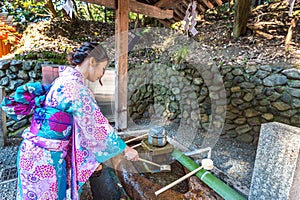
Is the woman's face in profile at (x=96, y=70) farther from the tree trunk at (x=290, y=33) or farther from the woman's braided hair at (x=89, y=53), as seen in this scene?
the tree trunk at (x=290, y=33)

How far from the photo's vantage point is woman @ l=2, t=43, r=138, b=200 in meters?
1.12

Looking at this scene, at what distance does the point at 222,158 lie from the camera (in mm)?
3432

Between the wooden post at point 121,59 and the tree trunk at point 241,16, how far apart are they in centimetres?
361

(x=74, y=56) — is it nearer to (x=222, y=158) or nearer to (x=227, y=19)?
(x=222, y=158)

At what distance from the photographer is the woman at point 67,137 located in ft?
3.66

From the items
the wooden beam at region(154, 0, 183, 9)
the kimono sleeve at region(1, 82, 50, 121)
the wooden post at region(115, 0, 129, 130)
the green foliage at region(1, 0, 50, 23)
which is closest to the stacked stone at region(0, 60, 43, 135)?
the wooden post at region(115, 0, 129, 130)

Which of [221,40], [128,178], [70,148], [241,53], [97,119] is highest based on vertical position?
[221,40]

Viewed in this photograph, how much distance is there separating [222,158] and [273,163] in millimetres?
2585

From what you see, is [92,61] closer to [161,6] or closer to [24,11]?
[161,6]

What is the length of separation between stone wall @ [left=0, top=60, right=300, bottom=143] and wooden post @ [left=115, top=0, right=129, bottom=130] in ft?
6.58

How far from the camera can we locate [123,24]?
2490 mm

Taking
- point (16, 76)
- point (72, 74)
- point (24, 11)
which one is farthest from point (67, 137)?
point (24, 11)

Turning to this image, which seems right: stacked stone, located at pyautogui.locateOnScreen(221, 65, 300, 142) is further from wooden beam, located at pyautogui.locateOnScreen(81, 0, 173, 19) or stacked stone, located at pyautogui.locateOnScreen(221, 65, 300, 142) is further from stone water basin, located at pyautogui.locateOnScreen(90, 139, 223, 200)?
stone water basin, located at pyautogui.locateOnScreen(90, 139, 223, 200)

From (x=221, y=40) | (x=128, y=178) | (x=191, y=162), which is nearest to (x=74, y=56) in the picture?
A: (x=128, y=178)
